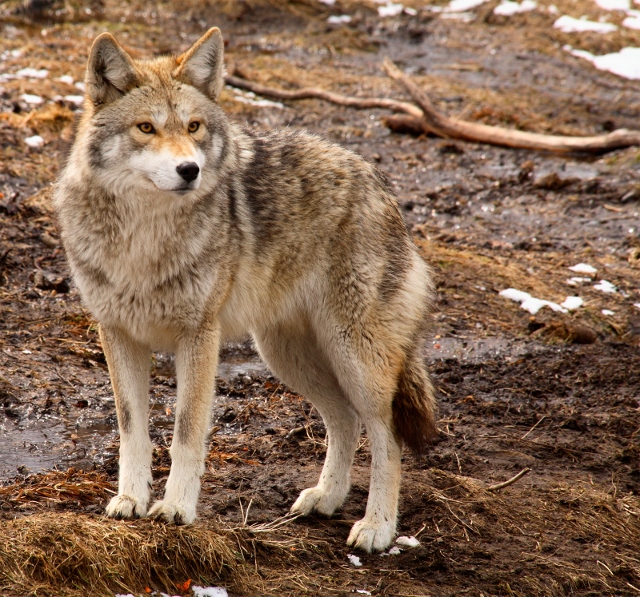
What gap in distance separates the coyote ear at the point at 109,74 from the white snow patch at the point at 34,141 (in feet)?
18.7

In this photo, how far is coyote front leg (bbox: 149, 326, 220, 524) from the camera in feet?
13.7

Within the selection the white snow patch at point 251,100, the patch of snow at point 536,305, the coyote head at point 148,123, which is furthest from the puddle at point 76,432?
the white snow patch at point 251,100

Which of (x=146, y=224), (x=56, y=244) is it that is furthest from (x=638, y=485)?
(x=56, y=244)

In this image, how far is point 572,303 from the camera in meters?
8.02

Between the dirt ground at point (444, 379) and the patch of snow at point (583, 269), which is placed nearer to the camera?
the dirt ground at point (444, 379)

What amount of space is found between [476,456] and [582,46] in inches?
522

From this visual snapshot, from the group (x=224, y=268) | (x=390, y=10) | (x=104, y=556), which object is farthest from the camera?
(x=390, y=10)

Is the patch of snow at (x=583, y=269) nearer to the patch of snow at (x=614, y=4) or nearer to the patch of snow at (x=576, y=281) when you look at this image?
the patch of snow at (x=576, y=281)

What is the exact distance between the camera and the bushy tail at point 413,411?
184 inches

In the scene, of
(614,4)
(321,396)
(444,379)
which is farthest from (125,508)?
(614,4)

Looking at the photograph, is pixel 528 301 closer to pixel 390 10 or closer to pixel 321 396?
pixel 321 396

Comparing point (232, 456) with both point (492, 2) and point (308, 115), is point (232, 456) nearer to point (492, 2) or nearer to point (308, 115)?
point (308, 115)

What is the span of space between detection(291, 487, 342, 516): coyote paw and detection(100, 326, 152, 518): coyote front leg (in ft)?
3.07

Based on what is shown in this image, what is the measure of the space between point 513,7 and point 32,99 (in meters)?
11.6
